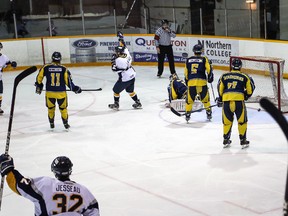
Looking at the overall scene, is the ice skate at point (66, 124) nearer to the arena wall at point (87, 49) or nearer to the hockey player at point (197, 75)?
the hockey player at point (197, 75)

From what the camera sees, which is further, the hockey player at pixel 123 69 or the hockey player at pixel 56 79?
the hockey player at pixel 123 69

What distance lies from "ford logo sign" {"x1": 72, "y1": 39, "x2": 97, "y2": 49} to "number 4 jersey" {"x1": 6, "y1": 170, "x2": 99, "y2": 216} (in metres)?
13.1

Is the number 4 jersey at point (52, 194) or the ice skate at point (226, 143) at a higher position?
the number 4 jersey at point (52, 194)

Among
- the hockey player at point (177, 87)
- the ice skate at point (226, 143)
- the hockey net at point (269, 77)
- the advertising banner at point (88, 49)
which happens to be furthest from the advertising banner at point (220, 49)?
the ice skate at point (226, 143)

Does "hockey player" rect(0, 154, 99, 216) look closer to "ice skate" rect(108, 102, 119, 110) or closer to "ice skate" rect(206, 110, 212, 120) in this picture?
"ice skate" rect(206, 110, 212, 120)

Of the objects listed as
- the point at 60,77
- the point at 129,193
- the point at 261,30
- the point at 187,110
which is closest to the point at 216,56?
the point at 261,30

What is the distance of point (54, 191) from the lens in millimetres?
4363

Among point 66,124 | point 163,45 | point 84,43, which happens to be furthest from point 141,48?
point 66,124

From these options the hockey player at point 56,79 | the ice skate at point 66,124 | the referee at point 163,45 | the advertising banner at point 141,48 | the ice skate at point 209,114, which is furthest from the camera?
the advertising banner at point 141,48

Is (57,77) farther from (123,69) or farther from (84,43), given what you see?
(84,43)

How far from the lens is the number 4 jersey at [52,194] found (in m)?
4.36

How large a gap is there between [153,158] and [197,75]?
197 cm

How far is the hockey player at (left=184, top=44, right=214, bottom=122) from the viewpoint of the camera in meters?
10.0

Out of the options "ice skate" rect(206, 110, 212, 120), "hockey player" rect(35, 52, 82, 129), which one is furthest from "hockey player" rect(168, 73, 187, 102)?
"hockey player" rect(35, 52, 82, 129)
